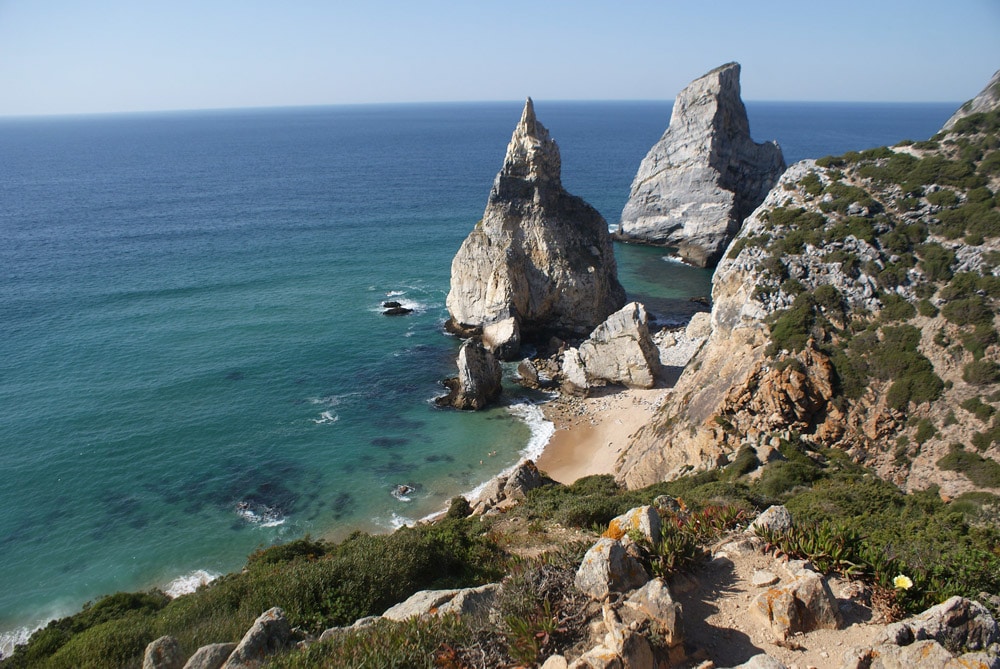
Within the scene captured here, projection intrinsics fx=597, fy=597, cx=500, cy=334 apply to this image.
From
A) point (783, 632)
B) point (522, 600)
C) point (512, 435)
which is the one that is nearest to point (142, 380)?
point (512, 435)

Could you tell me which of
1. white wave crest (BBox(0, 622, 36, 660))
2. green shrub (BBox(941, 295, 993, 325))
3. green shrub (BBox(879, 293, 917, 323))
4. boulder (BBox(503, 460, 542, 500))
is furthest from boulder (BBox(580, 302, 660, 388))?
white wave crest (BBox(0, 622, 36, 660))

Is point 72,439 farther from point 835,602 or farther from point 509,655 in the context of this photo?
point 835,602

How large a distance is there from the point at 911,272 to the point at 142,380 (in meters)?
43.1

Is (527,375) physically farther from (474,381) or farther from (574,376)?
(474,381)

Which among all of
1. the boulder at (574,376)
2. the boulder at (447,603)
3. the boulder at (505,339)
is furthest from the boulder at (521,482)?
the boulder at (505,339)

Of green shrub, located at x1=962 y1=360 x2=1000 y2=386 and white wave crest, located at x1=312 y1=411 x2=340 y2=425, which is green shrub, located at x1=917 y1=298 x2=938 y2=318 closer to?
green shrub, located at x1=962 y1=360 x2=1000 y2=386

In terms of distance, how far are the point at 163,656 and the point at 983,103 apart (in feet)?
133

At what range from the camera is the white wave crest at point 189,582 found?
24.2 m

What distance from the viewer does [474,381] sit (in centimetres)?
3750

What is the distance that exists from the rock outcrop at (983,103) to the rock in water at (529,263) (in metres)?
23.4

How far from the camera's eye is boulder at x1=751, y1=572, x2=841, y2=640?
884 centimetres

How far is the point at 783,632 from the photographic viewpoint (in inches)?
348

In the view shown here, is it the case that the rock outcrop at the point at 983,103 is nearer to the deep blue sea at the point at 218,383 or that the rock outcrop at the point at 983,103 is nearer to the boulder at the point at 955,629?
the deep blue sea at the point at 218,383

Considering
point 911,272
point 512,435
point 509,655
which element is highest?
point 911,272
